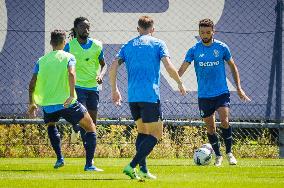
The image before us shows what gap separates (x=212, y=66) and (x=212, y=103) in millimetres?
629

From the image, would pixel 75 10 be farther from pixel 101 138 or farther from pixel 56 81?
pixel 56 81

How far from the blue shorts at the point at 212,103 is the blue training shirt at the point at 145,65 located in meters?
3.74

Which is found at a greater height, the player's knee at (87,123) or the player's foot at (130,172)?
the player's knee at (87,123)

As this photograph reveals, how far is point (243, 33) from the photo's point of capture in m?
18.2

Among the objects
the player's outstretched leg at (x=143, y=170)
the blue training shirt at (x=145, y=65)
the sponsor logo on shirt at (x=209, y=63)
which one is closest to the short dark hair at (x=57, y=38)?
the blue training shirt at (x=145, y=65)

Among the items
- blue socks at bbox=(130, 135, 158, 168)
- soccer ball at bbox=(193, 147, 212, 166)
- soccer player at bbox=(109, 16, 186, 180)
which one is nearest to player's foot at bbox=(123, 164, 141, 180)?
blue socks at bbox=(130, 135, 158, 168)

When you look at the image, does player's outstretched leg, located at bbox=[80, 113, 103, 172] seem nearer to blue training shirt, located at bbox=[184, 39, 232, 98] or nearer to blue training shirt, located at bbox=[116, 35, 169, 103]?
blue training shirt, located at bbox=[116, 35, 169, 103]

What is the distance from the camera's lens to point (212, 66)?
15242mm

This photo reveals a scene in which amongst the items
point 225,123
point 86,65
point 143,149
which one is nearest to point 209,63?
point 225,123

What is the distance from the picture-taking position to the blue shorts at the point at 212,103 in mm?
15219

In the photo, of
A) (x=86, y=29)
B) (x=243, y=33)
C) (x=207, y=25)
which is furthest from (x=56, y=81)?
(x=243, y=33)

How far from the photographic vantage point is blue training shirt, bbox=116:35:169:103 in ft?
37.9

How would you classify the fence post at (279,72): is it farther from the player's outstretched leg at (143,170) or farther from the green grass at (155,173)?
the player's outstretched leg at (143,170)

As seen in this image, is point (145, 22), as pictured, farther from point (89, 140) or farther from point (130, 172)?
point (89, 140)
